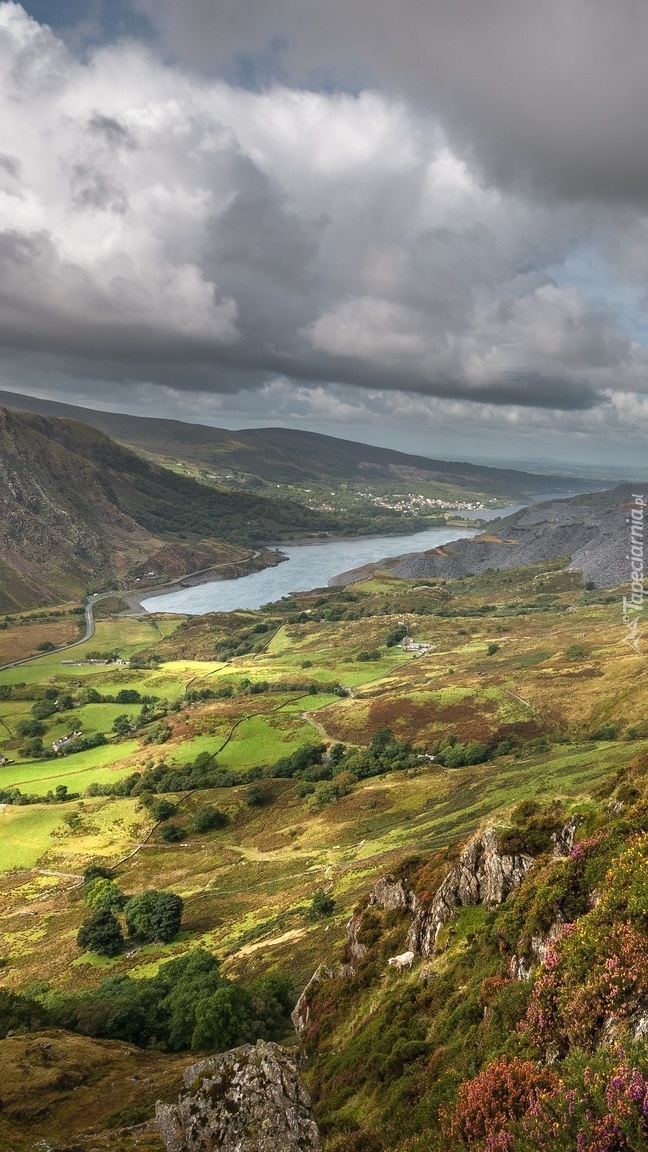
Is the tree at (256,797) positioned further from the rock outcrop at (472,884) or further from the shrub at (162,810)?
the rock outcrop at (472,884)

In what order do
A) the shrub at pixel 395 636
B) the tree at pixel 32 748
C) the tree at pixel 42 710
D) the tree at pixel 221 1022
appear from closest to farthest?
the tree at pixel 221 1022 → the tree at pixel 32 748 → the tree at pixel 42 710 → the shrub at pixel 395 636

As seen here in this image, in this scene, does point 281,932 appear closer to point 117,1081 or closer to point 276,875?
point 276,875

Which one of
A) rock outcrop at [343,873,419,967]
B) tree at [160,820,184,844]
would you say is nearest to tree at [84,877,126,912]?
tree at [160,820,184,844]

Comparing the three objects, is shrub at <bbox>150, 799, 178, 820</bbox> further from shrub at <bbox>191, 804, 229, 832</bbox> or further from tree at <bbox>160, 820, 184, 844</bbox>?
shrub at <bbox>191, 804, 229, 832</bbox>

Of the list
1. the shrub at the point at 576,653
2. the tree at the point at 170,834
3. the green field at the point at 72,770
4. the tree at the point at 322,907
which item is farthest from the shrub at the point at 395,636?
the tree at the point at 322,907

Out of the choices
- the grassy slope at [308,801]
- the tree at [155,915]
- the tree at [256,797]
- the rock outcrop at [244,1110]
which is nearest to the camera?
the rock outcrop at [244,1110]

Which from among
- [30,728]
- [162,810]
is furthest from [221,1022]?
[30,728]

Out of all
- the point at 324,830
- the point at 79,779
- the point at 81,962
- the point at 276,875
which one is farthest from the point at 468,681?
the point at 81,962
